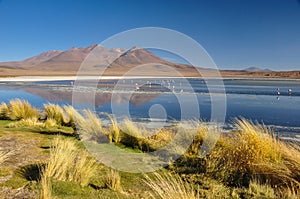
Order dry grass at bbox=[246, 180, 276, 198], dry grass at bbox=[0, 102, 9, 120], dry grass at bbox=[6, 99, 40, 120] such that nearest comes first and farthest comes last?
dry grass at bbox=[246, 180, 276, 198]
dry grass at bbox=[6, 99, 40, 120]
dry grass at bbox=[0, 102, 9, 120]

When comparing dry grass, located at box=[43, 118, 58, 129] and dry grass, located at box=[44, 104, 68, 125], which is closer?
dry grass, located at box=[43, 118, 58, 129]

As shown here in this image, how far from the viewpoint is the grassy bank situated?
411 cm

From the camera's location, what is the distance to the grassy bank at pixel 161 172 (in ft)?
13.5

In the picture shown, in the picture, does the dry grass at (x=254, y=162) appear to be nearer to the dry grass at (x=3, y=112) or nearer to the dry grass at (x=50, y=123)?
the dry grass at (x=50, y=123)

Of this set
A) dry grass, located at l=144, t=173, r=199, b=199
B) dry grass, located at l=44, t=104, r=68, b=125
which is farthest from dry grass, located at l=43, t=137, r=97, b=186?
dry grass, located at l=44, t=104, r=68, b=125

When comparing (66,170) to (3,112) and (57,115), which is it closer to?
(57,115)

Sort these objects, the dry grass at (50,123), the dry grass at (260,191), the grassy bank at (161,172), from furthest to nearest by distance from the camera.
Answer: the dry grass at (50,123)
the dry grass at (260,191)
the grassy bank at (161,172)

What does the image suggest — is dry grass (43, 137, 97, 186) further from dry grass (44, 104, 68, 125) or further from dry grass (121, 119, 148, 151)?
dry grass (44, 104, 68, 125)

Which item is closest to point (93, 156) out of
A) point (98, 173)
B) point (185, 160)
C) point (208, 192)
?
point (98, 173)

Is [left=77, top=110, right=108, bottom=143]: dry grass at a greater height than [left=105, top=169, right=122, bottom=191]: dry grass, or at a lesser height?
greater

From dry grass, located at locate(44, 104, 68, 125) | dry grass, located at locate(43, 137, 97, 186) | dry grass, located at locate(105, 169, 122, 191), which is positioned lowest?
dry grass, located at locate(105, 169, 122, 191)

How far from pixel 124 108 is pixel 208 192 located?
11.5m

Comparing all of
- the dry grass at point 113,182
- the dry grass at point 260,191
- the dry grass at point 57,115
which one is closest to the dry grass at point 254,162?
the dry grass at point 260,191

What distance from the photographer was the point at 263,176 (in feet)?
16.8
